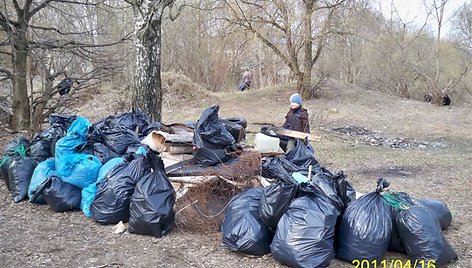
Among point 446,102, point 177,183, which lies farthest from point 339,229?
point 446,102

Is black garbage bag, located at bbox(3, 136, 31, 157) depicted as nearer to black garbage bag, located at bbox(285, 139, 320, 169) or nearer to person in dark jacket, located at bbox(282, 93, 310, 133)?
black garbage bag, located at bbox(285, 139, 320, 169)

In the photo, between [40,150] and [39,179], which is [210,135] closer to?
[39,179]

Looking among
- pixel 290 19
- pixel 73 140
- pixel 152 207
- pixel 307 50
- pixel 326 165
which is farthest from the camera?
pixel 307 50

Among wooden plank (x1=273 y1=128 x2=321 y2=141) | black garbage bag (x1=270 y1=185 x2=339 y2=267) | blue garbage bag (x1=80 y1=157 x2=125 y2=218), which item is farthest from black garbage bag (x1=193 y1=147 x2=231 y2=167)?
wooden plank (x1=273 y1=128 x2=321 y2=141)

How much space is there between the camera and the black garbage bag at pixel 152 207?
384cm

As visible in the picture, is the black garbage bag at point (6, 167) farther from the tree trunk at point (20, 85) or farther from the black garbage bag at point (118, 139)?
the tree trunk at point (20, 85)

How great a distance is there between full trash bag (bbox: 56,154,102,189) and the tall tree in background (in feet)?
8.21

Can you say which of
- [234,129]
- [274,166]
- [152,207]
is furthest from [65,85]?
[274,166]

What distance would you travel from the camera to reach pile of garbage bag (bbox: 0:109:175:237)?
393 centimetres

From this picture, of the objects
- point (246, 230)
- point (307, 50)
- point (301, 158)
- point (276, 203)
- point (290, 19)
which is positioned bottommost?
point (246, 230)

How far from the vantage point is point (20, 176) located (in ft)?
16.2

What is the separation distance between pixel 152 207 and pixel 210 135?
3.47ft
